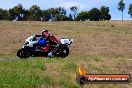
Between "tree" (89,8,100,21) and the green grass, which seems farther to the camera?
"tree" (89,8,100,21)

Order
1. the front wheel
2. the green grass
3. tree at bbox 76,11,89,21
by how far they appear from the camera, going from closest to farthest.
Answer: the green grass → the front wheel → tree at bbox 76,11,89,21

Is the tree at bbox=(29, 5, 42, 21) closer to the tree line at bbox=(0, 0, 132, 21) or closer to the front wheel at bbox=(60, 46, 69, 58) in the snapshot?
the tree line at bbox=(0, 0, 132, 21)

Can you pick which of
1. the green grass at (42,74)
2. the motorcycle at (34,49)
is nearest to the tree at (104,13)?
the motorcycle at (34,49)

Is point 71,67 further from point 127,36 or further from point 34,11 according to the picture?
point 34,11

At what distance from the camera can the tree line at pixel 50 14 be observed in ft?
498

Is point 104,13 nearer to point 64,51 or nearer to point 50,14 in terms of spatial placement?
point 50,14

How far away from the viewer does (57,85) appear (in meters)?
16.0

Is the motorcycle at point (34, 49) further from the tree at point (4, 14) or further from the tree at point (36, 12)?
the tree at point (36, 12)

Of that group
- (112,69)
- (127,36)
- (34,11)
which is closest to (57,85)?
(112,69)

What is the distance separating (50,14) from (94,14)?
17.0m

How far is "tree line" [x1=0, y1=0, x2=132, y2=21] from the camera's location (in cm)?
15175

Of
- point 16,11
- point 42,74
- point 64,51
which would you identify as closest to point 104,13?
point 16,11

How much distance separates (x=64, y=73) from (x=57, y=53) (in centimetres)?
1065

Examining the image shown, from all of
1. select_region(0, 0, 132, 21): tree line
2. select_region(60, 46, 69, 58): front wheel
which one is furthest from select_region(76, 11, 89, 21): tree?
select_region(60, 46, 69, 58): front wheel
